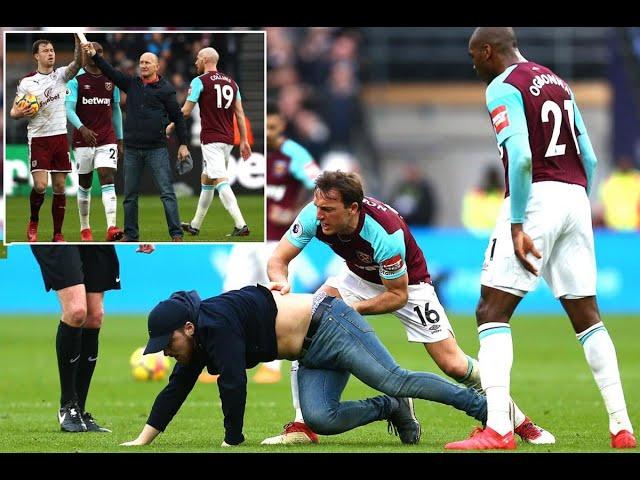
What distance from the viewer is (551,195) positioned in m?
8.43

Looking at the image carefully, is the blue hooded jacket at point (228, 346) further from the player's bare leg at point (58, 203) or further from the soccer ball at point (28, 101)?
the soccer ball at point (28, 101)

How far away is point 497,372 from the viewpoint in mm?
8469

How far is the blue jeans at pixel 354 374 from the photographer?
877cm

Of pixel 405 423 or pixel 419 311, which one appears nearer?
pixel 405 423

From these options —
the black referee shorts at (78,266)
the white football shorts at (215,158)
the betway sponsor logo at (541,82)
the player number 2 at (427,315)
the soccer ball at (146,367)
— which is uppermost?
the betway sponsor logo at (541,82)

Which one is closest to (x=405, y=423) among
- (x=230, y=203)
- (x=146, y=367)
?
(x=230, y=203)

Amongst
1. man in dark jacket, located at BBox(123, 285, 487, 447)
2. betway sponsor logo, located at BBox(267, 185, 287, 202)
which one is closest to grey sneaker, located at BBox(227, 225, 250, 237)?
man in dark jacket, located at BBox(123, 285, 487, 447)

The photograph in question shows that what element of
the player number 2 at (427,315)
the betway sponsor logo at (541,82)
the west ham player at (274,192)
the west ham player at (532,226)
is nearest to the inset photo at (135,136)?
the player number 2 at (427,315)

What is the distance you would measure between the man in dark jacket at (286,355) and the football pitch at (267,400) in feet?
0.72

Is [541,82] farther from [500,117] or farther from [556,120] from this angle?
[500,117]

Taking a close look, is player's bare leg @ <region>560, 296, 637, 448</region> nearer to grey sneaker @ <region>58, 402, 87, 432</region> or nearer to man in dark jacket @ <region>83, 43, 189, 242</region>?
man in dark jacket @ <region>83, 43, 189, 242</region>

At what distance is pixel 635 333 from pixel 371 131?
52.6ft

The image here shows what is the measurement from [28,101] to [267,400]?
398 centimetres

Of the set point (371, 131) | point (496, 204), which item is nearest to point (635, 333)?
point (496, 204)
